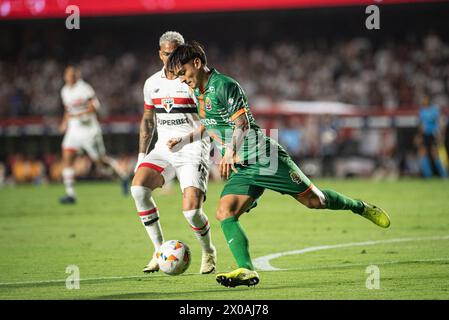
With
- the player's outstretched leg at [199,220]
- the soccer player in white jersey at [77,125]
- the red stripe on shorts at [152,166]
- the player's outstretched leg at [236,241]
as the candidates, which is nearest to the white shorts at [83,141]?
the soccer player in white jersey at [77,125]

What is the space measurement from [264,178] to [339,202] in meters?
1.20

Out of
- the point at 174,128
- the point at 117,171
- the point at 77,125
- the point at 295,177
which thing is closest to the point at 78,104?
the point at 77,125

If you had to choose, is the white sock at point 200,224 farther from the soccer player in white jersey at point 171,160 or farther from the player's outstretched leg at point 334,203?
the player's outstretched leg at point 334,203

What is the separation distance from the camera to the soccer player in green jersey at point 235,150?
27.1 feet

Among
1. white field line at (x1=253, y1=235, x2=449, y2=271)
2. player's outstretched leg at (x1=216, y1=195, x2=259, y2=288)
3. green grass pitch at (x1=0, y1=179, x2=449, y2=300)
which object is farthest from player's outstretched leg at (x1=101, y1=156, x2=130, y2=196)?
player's outstretched leg at (x1=216, y1=195, x2=259, y2=288)

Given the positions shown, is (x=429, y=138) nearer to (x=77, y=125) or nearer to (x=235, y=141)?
(x=77, y=125)

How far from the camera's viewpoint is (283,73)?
33.3m

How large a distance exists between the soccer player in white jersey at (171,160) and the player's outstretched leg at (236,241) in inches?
44.7

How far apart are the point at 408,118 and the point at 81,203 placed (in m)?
12.6

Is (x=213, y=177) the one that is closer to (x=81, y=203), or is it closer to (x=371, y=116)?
(x=371, y=116)

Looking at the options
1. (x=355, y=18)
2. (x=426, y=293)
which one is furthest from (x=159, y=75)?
(x=355, y=18)

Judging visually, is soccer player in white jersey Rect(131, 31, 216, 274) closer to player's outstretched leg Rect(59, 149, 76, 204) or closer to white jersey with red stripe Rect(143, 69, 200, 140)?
white jersey with red stripe Rect(143, 69, 200, 140)

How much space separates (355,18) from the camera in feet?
112

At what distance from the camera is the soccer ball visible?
9.00 m
